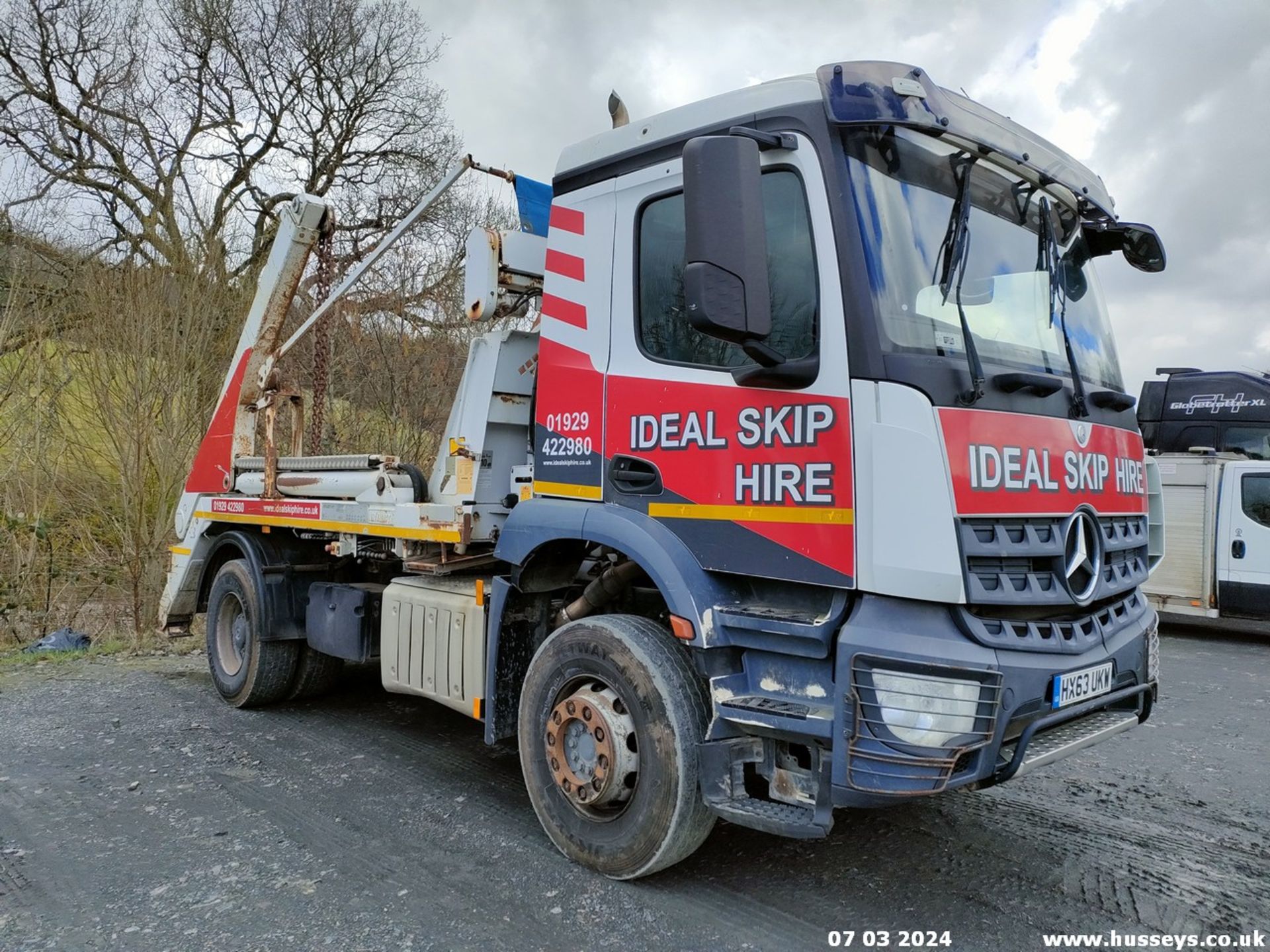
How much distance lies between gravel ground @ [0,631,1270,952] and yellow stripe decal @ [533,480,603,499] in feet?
4.87

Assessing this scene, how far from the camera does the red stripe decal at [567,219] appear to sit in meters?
3.98

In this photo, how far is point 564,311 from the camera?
398 cm

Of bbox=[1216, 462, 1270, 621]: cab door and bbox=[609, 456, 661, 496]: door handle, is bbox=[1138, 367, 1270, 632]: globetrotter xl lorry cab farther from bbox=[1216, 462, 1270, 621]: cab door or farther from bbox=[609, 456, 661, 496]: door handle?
bbox=[609, 456, 661, 496]: door handle

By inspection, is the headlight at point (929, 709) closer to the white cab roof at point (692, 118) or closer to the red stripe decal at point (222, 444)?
the white cab roof at point (692, 118)

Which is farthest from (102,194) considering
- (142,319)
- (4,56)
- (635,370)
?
(635,370)

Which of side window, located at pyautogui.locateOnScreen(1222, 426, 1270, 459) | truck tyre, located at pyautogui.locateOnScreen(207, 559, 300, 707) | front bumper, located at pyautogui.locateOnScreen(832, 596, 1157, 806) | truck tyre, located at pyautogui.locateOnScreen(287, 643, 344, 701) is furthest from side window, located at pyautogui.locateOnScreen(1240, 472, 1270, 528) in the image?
truck tyre, located at pyautogui.locateOnScreen(207, 559, 300, 707)

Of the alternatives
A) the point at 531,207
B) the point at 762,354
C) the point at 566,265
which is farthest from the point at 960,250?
the point at 531,207

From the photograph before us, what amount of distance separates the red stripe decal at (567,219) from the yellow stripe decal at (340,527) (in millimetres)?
1527

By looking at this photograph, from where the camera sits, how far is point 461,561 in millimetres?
4637

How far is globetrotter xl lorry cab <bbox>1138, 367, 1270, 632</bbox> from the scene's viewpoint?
1012 cm

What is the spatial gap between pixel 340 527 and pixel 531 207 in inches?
82.9

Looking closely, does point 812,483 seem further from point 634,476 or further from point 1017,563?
point 634,476

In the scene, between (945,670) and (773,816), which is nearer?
(945,670)

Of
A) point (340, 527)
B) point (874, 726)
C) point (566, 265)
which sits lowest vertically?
point (874, 726)
